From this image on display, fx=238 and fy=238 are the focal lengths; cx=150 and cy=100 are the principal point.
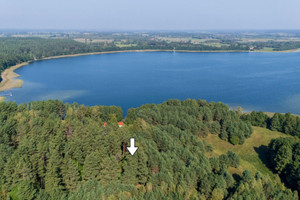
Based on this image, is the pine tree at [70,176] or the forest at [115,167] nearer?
the forest at [115,167]

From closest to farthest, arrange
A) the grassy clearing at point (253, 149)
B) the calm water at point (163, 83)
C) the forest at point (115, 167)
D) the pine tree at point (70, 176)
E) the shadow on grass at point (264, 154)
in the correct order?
the forest at point (115, 167) → the pine tree at point (70, 176) → the grassy clearing at point (253, 149) → the shadow on grass at point (264, 154) → the calm water at point (163, 83)

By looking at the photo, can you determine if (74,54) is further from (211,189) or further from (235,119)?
(211,189)

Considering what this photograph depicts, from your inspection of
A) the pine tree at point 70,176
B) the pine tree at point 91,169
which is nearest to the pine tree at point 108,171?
the pine tree at point 91,169

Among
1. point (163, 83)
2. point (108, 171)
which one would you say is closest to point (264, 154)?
point (108, 171)

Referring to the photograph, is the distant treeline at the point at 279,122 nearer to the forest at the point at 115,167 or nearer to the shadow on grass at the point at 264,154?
the shadow on grass at the point at 264,154

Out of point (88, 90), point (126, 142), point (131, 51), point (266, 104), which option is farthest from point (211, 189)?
point (131, 51)

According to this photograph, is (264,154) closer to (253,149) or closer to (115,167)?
(253,149)
